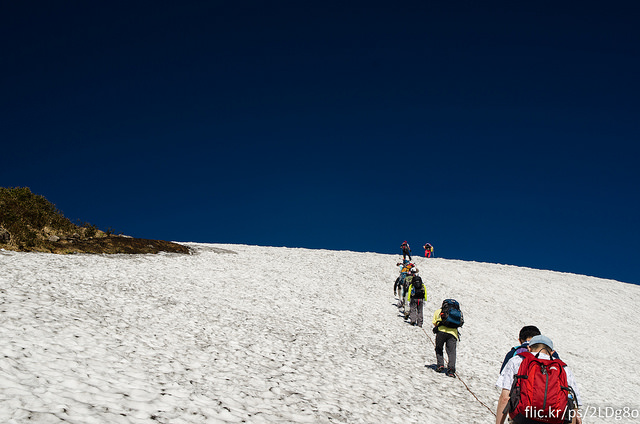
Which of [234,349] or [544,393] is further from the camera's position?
[234,349]

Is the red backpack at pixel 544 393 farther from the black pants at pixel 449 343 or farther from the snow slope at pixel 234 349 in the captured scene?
the black pants at pixel 449 343

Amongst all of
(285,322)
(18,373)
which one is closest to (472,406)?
(285,322)

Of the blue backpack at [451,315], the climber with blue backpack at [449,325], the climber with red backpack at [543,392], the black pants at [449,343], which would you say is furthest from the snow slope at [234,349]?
the climber with red backpack at [543,392]

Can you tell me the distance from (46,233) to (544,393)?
24.9 m

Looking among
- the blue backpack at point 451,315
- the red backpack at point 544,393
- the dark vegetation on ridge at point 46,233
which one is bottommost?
the red backpack at point 544,393

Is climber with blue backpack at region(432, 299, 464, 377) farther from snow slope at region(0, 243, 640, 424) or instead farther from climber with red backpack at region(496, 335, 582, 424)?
climber with red backpack at region(496, 335, 582, 424)

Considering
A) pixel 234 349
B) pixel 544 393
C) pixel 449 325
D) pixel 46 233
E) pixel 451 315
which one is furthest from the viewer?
pixel 46 233

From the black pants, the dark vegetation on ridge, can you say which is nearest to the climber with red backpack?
the black pants

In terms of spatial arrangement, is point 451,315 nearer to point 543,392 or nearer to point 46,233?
point 543,392

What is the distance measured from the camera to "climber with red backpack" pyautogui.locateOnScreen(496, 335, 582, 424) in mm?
4895

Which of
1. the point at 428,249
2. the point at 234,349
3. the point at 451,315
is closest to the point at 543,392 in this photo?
the point at 451,315

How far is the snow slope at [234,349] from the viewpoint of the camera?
6.25 metres

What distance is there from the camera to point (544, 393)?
193 inches

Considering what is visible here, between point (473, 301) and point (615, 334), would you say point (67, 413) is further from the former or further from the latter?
point (615, 334)
